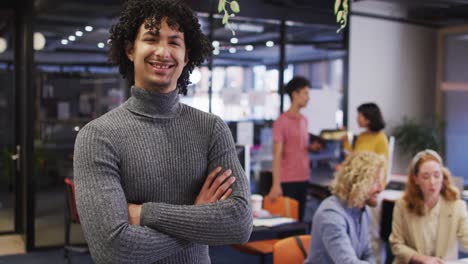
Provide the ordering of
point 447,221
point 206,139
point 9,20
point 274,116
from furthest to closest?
point 274,116 < point 9,20 < point 447,221 < point 206,139

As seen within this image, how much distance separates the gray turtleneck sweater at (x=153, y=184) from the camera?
4.54ft

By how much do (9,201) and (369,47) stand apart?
16.5 ft

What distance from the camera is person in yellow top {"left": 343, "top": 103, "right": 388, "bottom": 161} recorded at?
16.5 feet

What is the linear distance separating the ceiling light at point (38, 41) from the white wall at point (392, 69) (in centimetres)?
395

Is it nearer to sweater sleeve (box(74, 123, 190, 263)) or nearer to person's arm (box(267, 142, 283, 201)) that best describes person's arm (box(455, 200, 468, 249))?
person's arm (box(267, 142, 283, 201))

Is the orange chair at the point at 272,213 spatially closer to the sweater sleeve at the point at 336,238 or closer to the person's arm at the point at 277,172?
the person's arm at the point at 277,172

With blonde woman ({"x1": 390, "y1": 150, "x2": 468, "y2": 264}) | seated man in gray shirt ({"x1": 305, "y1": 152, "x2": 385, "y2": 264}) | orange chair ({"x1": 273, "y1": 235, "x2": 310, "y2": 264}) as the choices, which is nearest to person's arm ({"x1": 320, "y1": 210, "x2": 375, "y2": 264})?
seated man in gray shirt ({"x1": 305, "y1": 152, "x2": 385, "y2": 264})

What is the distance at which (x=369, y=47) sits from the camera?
7570 millimetres

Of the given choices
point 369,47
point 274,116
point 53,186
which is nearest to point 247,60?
point 274,116

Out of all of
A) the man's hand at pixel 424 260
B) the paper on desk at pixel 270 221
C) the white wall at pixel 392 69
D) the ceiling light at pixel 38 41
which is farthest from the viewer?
the white wall at pixel 392 69

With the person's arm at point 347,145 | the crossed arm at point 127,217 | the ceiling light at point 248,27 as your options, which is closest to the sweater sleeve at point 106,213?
the crossed arm at point 127,217

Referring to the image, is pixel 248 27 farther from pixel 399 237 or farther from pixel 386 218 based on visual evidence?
pixel 399 237

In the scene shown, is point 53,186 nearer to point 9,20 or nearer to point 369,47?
point 9,20

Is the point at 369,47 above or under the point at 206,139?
above
